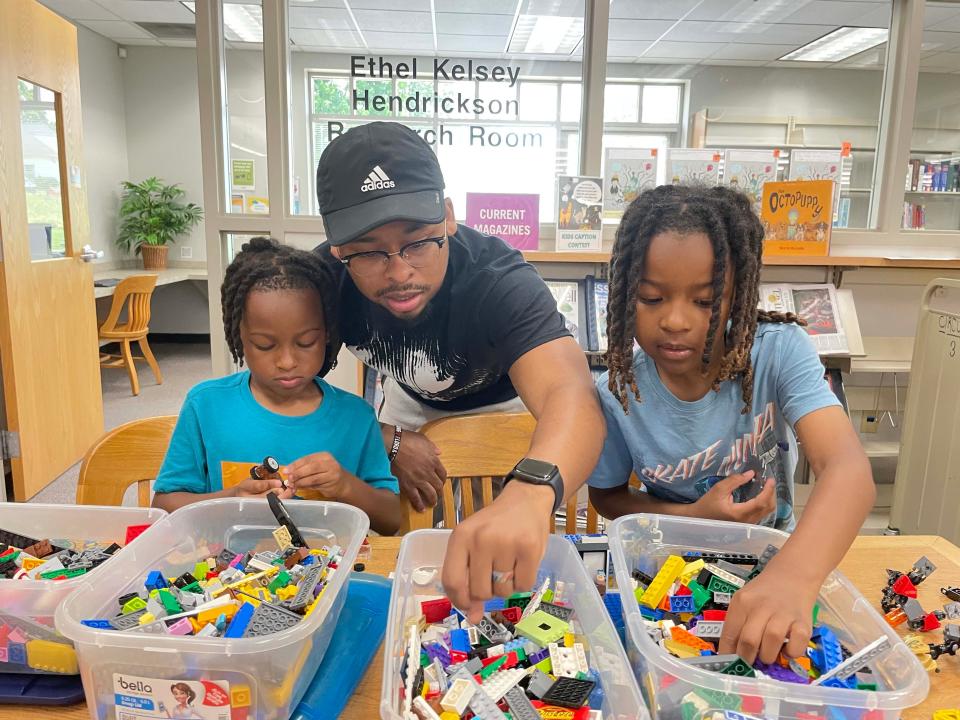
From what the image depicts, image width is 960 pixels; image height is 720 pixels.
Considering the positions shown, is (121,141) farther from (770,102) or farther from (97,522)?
(97,522)

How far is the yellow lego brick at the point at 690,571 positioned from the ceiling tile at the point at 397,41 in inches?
106

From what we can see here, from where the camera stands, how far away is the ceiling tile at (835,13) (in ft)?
13.9

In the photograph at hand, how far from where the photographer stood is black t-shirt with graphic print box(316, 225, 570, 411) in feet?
3.76

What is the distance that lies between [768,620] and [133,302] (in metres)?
5.09

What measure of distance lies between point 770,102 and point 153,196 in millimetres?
5652

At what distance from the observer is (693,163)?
9.32 ft

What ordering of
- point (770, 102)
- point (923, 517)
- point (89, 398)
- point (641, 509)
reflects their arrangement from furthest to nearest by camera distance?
point (770, 102) → point (89, 398) → point (923, 517) → point (641, 509)

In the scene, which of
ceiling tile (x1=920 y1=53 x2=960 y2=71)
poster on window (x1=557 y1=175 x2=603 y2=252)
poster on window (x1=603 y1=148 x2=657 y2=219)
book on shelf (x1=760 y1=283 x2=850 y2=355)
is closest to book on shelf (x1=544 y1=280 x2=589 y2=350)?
poster on window (x1=557 y1=175 x2=603 y2=252)

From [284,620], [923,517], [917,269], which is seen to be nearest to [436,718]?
[284,620]

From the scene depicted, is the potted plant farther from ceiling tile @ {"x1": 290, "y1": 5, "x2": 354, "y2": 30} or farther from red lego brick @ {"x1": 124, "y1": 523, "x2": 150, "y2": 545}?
red lego brick @ {"x1": 124, "y1": 523, "x2": 150, "y2": 545}

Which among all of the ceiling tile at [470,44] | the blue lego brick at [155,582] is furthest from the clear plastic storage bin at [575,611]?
the ceiling tile at [470,44]

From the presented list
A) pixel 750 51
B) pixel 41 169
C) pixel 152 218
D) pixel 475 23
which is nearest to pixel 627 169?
pixel 475 23

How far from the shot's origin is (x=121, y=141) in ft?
21.5

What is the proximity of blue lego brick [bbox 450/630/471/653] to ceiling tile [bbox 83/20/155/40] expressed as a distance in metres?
6.75
